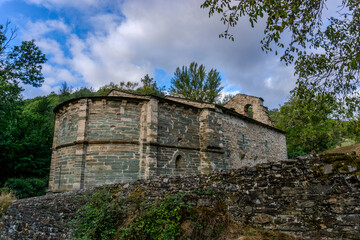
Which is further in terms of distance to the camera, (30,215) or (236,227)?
(30,215)

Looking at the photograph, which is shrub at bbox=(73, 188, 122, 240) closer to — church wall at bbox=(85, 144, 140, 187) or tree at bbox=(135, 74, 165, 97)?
church wall at bbox=(85, 144, 140, 187)

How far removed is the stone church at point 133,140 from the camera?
35.5 ft

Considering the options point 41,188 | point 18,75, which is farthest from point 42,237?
point 18,75

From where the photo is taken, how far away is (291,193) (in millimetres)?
3461

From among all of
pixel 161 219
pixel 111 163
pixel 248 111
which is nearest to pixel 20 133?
pixel 111 163

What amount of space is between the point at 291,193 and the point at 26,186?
15678 millimetres

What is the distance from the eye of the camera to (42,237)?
6.03 meters

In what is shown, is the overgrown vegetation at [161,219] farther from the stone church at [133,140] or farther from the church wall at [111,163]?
the stone church at [133,140]

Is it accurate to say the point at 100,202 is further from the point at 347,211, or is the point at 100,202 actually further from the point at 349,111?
the point at 349,111

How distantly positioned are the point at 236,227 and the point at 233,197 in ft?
1.56

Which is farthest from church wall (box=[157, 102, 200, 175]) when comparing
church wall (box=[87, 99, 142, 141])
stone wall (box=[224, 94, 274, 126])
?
stone wall (box=[224, 94, 274, 126])

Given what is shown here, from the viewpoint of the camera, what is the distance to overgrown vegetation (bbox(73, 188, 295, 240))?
3.95 meters

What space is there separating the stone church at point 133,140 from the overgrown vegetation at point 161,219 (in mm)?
5550

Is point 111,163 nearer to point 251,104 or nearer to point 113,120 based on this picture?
point 113,120
